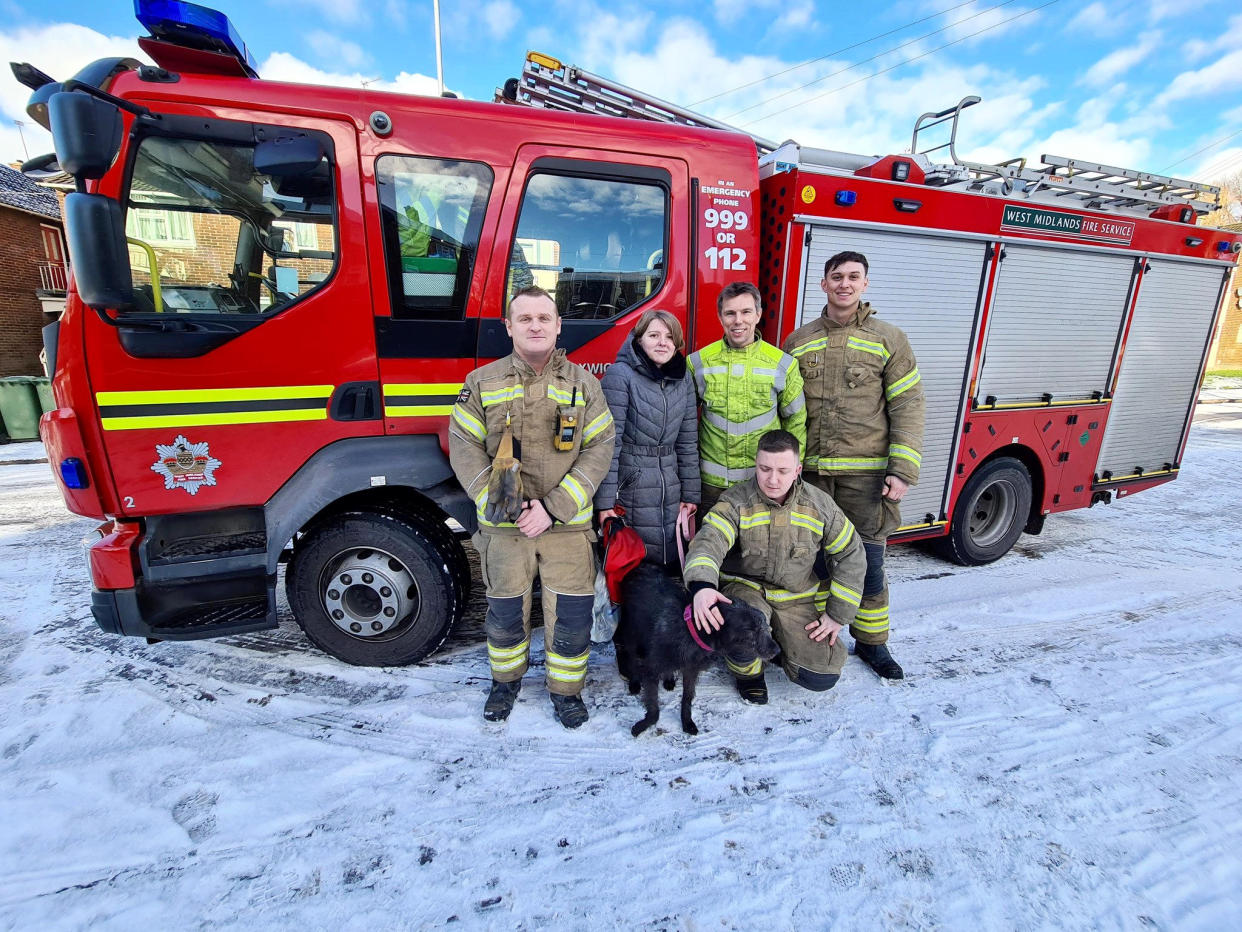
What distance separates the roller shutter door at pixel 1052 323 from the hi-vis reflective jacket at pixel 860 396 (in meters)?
1.53

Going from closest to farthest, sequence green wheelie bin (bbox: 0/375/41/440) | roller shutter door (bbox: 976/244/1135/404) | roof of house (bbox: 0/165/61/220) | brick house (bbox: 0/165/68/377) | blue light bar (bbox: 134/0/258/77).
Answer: blue light bar (bbox: 134/0/258/77) → roller shutter door (bbox: 976/244/1135/404) → green wheelie bin (bbox: 0/375/41/440) → brick house (bbox: 0/165/68/377) → roof of house (bbox: 0/165/61/220)

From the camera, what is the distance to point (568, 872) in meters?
1.81

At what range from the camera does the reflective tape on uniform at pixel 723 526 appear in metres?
2.56

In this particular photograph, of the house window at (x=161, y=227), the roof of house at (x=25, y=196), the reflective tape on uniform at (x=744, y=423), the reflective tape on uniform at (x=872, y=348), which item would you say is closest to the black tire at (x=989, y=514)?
the reflective tape on uniform at (x=872, y=348)

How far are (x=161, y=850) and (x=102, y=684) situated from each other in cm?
135

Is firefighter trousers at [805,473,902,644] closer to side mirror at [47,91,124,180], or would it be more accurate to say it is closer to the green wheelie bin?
side mirror at [47,91,124,180]

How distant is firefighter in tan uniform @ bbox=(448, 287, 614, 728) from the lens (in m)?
2.33

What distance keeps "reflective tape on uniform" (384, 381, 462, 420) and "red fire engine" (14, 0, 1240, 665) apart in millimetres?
10

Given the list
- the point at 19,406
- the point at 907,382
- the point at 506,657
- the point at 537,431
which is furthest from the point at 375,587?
the point at 19,406

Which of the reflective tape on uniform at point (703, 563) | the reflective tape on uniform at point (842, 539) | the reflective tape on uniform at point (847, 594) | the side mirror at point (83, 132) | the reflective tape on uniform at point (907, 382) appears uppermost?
the side mirror at point (83, 132)

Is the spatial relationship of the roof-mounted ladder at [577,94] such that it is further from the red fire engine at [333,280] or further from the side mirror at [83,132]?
the side mirror at [83,132]

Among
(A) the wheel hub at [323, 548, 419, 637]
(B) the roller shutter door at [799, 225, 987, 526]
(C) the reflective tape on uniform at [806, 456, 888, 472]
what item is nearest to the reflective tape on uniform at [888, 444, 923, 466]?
(C) the reflective tape on uniform at [806, 456, 888, 472]

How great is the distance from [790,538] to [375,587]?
1.98 metres

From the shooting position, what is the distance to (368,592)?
2.79 metres
